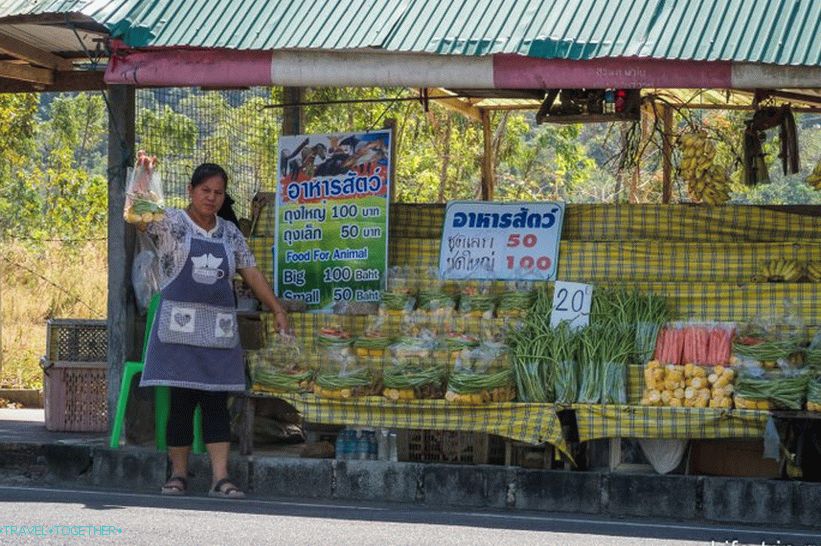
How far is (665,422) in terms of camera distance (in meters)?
9.32

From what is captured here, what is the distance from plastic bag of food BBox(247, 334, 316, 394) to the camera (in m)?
10.1

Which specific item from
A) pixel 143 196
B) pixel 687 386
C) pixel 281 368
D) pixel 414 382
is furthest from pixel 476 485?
pixel 143 196

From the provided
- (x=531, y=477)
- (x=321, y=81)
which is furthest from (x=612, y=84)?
(x=531, y=477)

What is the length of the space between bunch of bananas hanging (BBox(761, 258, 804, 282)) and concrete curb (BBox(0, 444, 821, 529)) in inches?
77.7

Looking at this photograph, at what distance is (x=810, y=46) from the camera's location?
9242 millimetres

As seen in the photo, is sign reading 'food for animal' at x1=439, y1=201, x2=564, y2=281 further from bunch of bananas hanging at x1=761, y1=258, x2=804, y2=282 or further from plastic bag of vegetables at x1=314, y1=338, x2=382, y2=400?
bunch of bananas hanging at x1=761, y1=258, x2=804, y2=282

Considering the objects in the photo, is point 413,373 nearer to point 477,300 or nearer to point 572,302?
point 477,300

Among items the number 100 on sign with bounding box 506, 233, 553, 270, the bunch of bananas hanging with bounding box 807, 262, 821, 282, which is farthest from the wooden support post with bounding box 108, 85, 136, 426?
the bunch of bananas hanging with bounding box 807, 262, 821, 282

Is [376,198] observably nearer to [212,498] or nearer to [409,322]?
[409,322]

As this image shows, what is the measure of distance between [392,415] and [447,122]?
1264 centimetres

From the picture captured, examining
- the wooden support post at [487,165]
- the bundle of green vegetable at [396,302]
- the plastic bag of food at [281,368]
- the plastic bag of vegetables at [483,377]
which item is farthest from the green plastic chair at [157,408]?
the wooden support post at [487,165]

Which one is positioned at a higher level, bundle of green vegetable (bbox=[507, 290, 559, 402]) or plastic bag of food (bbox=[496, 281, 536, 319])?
plastic bag of food (bbox=[496, 281, 536, 319])

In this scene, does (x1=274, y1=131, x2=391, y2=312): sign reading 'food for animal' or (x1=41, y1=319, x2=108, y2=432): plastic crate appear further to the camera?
(x1=41, y1=319, x2=108, y2=432): plastic crate

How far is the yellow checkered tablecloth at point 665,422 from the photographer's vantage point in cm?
920
